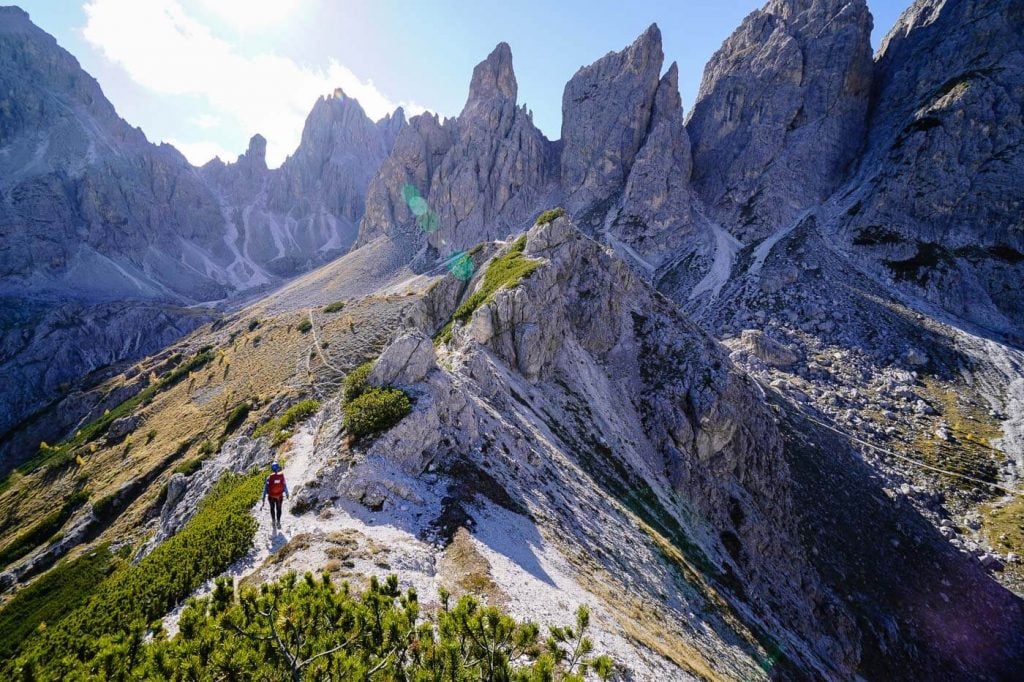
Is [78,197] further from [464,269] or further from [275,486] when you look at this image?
[275,486]

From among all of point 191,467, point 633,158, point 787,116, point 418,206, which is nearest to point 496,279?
point 191,467

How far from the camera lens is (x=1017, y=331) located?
5950 centimetres

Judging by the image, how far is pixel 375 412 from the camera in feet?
61.0

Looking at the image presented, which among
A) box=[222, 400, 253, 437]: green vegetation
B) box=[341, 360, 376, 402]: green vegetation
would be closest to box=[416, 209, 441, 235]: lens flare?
box=[222, 400, 253, 437]: green vegetation

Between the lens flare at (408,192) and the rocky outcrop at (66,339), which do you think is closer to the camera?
the rocky outcrop at (66,339)

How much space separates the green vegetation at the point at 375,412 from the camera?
59.9 ft

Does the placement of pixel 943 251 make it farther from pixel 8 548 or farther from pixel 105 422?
pixel 105 422

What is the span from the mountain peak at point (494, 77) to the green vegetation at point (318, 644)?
155m

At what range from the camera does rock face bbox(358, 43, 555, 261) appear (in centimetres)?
12244

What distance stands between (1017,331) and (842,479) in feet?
146

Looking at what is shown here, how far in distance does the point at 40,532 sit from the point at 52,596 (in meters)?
13.8

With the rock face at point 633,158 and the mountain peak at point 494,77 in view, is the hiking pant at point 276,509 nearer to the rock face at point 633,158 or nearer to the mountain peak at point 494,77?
the rock face at point 633,158

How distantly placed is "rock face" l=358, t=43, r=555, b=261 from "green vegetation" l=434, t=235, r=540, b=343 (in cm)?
7676

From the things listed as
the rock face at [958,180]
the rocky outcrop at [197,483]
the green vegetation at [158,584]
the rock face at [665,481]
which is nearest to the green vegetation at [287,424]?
the rocky outcrop at [197,483]
